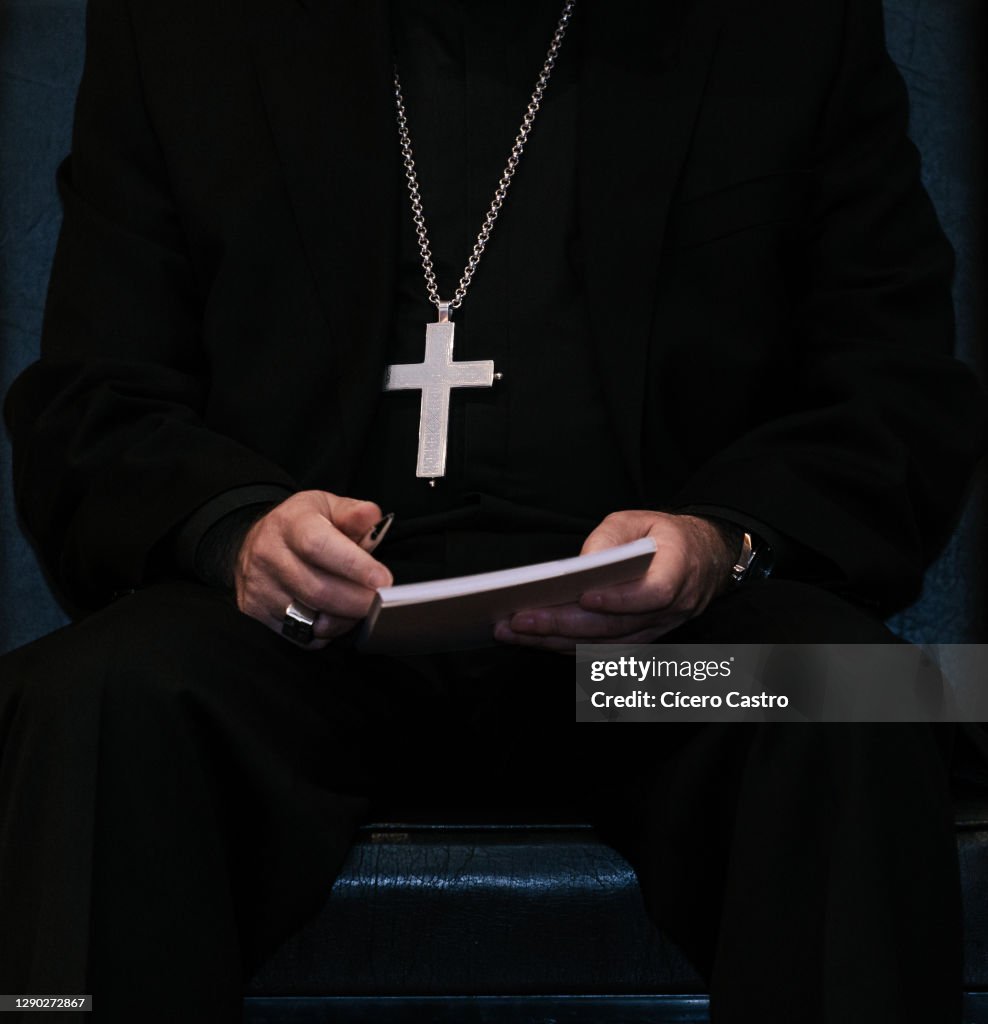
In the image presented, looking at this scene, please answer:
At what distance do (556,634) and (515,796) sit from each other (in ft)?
0.72

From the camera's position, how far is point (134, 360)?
123cm

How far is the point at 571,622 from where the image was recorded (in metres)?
0.95

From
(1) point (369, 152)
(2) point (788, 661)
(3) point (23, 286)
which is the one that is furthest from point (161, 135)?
(2) point (788, 661)

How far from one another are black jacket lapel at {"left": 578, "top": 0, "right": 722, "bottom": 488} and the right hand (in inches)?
12.8

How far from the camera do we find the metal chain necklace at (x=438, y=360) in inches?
46.6

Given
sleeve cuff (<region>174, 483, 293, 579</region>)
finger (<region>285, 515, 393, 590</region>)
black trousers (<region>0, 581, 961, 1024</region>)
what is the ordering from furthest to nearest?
sleeve cuff (<region>174, 483, 293, 579</region>) < finger (<region>285, 515, 393, 590</region>) < black trousers (<region>0, 581, 961, 1024</region>)

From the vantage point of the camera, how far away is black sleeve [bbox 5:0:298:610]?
109cm

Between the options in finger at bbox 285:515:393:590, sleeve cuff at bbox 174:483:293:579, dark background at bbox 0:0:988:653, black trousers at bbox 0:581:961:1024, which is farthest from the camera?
dark background at bbox 0:0:988:653

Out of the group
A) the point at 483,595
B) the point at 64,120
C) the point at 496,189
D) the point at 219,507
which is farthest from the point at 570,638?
the point at 64,120

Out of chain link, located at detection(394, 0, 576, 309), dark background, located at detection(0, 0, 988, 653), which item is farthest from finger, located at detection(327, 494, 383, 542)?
dark background, located at detection(0, 0, 988, 653)

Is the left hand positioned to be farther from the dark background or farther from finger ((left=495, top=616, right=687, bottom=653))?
the dark background

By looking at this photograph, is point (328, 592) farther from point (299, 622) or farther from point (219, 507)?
point (219, 507)

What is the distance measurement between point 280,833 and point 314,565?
180mm

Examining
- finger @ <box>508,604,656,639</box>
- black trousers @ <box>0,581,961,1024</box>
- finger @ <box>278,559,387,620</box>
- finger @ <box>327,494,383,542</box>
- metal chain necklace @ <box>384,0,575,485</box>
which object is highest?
metal chain necklace @ <box>384,0,575,485</box>
